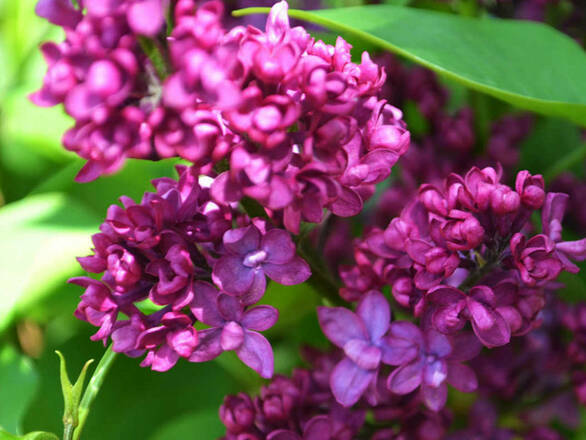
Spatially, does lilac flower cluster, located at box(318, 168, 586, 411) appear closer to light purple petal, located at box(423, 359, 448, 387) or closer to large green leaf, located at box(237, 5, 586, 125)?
light purple petal, located at box(423, 359, 448, 387)

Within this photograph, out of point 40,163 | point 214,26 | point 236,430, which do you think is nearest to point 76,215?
point 40,163

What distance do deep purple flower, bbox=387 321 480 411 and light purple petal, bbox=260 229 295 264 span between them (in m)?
0.11

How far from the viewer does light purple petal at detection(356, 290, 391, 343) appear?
536 millimetres

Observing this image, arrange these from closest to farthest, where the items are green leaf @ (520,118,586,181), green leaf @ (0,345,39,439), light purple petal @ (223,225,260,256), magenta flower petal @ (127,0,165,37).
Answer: magenta flower petal @ (127,0,165,37)
light purple petal @ (223,225,260,256)
green leaf @ (0,345,39,439)
green leaf @ (520,118,586,181)

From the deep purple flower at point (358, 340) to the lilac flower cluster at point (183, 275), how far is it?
0.06m

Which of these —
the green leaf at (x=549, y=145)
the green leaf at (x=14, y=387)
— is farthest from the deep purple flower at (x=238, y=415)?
the green leaf at (x=549, y=145)

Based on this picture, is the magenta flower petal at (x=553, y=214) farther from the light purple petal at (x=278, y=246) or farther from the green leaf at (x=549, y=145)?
the green leaf at (x=549, y=145)

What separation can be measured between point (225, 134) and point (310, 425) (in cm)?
23

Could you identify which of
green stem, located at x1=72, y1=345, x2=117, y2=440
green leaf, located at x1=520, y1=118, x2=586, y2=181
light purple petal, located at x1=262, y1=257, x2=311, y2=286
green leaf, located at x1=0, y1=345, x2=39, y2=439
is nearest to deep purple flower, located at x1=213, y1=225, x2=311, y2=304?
light purple petal, located at x1=262, y1=257, x2=311, y2=286

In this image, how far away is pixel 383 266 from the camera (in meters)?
0.54

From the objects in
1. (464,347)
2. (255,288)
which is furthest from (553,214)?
(255,288)

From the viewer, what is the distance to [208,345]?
0.48 m

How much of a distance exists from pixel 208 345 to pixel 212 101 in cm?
17

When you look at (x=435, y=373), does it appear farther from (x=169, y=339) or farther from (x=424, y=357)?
(x=169, y=339)
